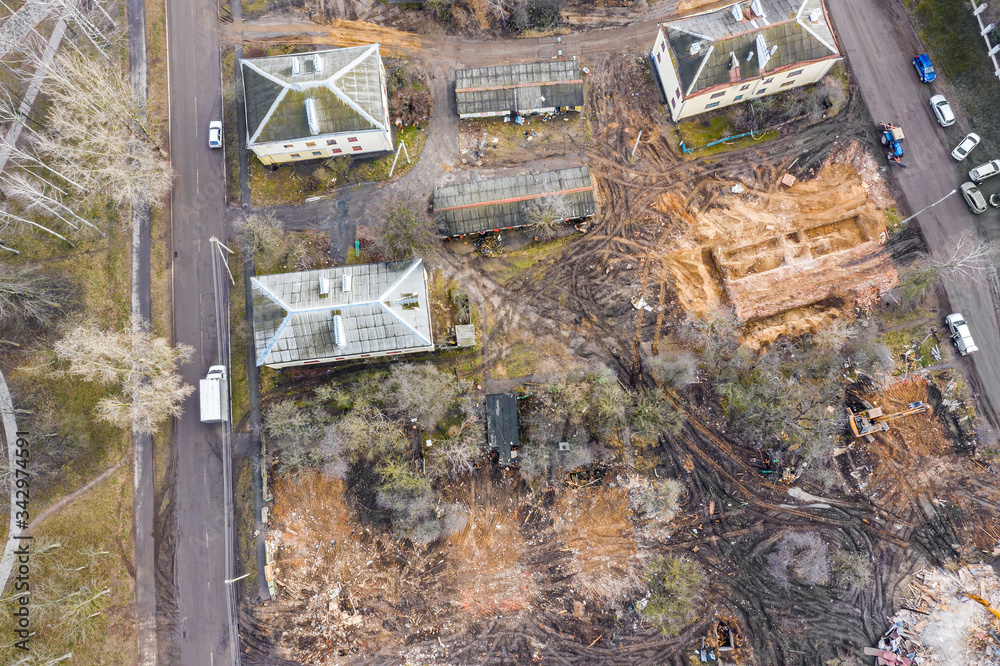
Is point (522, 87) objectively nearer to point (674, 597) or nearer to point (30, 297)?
point (674, 597)

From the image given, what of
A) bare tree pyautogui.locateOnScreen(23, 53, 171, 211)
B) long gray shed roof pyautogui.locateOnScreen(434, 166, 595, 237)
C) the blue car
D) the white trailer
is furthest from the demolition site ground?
bare tree pyautogui.locateOnScreen(23, 53, 171, 211)

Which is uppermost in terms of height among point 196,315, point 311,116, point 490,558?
point 311,116

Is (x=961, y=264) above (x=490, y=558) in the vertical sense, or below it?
above

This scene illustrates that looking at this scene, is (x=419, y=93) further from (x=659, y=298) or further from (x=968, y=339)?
(x=968, y=339)

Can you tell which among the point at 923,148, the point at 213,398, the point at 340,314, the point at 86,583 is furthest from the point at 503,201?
the point at 86,583

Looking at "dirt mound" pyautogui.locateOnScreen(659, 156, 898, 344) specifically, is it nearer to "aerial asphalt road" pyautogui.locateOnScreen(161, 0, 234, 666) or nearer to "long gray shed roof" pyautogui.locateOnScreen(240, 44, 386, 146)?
"long gray shed roof" pyautogui.locateOnScreen(240, 44, 386, 146)

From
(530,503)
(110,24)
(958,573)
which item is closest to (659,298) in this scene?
(530,503)

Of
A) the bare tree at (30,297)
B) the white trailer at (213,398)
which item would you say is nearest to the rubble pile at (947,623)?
the white trailer at (213,398)
